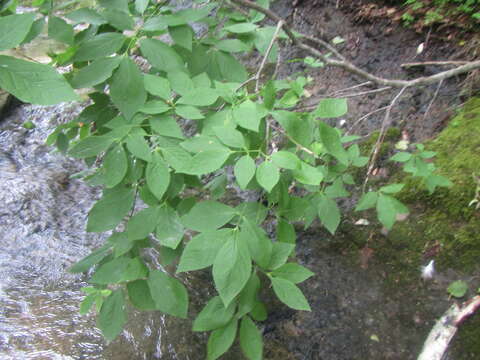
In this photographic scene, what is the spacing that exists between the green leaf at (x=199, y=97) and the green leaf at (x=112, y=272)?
1.94 feet

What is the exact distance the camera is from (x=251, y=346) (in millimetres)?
1307

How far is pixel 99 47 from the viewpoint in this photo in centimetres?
129

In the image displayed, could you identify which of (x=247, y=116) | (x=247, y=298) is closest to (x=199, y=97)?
(x=247, y=116)

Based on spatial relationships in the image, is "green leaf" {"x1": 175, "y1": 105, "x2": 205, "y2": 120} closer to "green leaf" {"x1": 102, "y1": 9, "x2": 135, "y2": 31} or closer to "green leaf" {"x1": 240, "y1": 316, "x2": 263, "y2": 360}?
"green leaf" {"x1": 102, "y1": 9, "x2": 135, "y2": 31}

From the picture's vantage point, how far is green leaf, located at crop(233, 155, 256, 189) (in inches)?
42.5

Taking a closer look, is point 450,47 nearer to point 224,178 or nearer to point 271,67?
point 271,67

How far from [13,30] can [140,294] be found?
95 cm

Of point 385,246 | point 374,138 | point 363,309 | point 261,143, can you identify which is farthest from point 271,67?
point 261,143

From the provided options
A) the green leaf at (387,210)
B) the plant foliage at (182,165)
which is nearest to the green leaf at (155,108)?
the plant foliage at (182,165)

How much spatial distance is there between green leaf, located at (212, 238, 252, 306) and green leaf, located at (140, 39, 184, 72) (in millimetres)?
699

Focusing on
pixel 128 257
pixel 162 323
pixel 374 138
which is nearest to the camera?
pixel 128 257

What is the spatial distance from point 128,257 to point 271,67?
3.22m

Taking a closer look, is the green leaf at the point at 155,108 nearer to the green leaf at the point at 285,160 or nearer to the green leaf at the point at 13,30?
the green leaf at the point at 285,160

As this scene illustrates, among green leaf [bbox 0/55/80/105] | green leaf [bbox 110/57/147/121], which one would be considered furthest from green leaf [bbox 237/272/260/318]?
green leaf [bbox 0/55/80/105]
